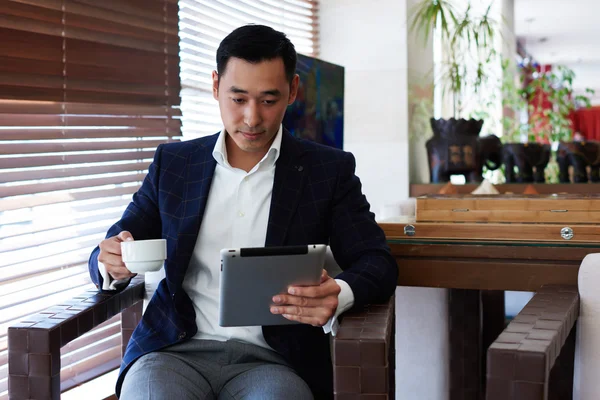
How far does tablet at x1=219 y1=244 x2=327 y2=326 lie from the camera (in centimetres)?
140

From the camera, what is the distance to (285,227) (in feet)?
5.78

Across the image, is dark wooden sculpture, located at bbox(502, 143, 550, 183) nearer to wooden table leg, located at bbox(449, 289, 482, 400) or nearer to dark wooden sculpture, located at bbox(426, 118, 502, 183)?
dark wooden sculpture, located at bbox(426, 118, 502, 183)

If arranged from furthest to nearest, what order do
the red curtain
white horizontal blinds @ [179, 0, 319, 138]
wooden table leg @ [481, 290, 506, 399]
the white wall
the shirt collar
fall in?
the red curtain
the white wall
white horizontal blinds @ [179, 0, 319, 138]
wooden table leg @ [481, 290, 506, 399]
the shirt collar

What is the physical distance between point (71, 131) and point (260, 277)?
46.6 inches

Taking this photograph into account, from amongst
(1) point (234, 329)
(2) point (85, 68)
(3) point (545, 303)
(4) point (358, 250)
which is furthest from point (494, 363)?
(2) point (85, 68)

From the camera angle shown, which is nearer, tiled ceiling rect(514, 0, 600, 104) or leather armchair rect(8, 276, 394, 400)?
leather armchair rect(8, 276, 394, 400)

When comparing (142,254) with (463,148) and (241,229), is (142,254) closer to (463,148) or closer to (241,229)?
(241,229)

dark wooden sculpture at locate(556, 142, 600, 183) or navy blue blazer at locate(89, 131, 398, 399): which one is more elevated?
dark wooden sculpture at locate(556, 142, 600, 183)

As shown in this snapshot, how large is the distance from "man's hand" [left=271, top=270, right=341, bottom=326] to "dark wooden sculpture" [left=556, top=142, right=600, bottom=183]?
2.81 m

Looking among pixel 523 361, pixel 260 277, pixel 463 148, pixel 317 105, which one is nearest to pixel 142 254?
pixel 260 277

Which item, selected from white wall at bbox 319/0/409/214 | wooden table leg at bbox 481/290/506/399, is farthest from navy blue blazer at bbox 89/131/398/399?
white wall at bbox 319/0/409/214

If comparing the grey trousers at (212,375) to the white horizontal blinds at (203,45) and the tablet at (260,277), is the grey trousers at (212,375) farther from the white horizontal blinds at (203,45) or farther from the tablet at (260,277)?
the white horizontal blinds at (203,45)

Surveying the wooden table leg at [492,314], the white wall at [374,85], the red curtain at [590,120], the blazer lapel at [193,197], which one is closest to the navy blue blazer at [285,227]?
the blazer lapel at [193,197]

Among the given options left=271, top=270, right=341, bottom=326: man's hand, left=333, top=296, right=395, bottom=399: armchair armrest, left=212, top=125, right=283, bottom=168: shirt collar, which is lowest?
left=333, top=296, right=395, bottom=399: armchair armrest
